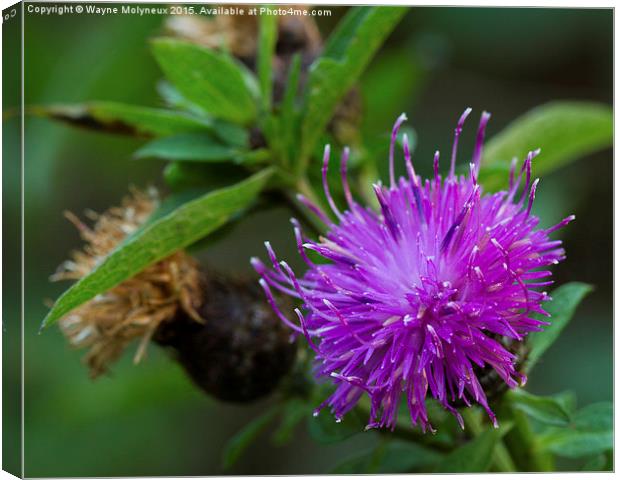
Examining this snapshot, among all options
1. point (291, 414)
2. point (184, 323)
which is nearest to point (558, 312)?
point (291, 414)

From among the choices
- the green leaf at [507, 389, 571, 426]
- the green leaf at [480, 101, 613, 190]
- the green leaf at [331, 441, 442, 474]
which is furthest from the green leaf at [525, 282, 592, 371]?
the green leaf at [480, 101, 613, 190]

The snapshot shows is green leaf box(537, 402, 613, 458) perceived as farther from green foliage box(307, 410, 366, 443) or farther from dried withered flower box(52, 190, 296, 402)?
dried withered flower box(52, 190, 296, 402)

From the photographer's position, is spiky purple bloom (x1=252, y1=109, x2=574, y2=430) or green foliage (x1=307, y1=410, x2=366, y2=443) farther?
green foliage (x1=307, y1=410, x2=366, y2=443)

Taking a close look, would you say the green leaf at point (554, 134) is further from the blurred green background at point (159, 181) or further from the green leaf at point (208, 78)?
the green leaf at point (208, 78)

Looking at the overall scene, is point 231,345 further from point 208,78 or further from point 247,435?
point 208,78

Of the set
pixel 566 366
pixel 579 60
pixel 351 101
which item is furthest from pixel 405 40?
pixel 566 366

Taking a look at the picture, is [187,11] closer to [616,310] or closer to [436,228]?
[436,228]
